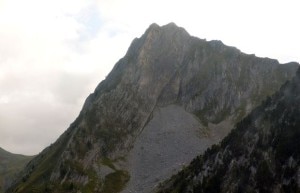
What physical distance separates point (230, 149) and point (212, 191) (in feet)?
63.1

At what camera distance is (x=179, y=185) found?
16950cm

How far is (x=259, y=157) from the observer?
145 metres

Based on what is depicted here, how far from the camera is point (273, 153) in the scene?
142 metres

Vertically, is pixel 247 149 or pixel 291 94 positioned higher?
pixel 291 94

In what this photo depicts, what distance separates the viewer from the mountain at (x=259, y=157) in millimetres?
133375

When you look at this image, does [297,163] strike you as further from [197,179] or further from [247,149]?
[197,179]

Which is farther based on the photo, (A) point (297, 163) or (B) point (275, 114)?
(B) point (275, 114)

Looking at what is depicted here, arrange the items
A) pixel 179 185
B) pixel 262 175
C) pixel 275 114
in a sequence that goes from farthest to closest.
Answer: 1. pixel 179 185
2. pixel 275 114
3. pixel 262 175

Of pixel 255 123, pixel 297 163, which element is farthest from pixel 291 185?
pixel 255 123

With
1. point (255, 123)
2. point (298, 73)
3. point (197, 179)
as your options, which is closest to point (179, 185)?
point (197, 179)

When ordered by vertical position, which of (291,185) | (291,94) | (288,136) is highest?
(291,94)

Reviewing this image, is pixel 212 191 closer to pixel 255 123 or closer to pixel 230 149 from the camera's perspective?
pixel 230 149

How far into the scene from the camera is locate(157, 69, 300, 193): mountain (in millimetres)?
133375

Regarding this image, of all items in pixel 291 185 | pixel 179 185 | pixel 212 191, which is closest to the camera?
pixel 291 185
